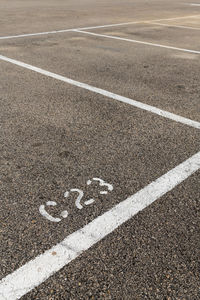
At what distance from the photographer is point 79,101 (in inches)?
196

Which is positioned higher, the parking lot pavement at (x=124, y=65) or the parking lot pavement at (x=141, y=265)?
the parking lot pavement at (x=124, y=65)

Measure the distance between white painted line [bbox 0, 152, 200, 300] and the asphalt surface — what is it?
46mm

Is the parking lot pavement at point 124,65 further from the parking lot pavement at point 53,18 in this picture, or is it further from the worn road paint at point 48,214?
the worn road paint at point 48,214

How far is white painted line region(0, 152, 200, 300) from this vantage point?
2072mm

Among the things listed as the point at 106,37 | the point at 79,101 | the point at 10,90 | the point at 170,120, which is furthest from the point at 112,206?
the point at 106,37

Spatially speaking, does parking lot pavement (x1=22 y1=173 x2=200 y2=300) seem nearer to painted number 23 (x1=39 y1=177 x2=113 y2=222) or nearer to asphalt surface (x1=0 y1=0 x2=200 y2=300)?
asphalt surface (x1=0 y1=0 x2=200 y2=300)

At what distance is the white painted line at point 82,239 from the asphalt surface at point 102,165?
0.15 ft

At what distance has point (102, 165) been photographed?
3.35 m

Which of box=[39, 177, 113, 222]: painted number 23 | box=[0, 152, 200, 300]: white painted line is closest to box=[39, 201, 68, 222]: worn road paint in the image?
box=[39, 177, 113, 222]: painted number 23

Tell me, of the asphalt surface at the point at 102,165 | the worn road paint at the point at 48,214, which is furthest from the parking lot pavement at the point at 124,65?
the worn road paint at the point at 48,214

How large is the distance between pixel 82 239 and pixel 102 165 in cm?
105

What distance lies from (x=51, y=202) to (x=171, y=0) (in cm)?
2399

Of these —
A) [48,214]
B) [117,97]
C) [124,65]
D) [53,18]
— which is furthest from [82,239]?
[53,18]

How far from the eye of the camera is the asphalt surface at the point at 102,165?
85.8 inches
